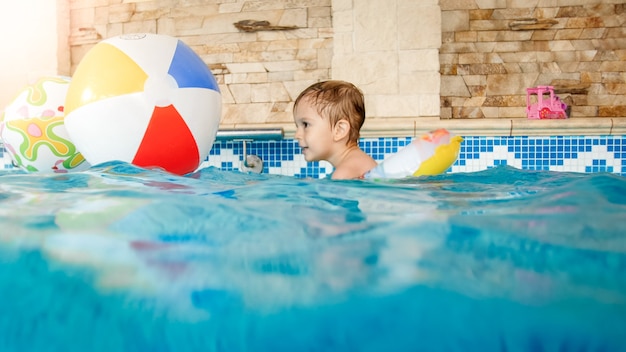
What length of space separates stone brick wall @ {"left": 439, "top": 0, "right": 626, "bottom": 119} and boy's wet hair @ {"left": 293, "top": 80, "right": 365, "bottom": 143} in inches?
106

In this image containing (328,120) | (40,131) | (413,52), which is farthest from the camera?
(413,52)

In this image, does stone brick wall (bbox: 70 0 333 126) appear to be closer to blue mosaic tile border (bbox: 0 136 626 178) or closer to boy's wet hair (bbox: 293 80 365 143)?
blue mosaic tile border (bbox: 0 136 626 178)

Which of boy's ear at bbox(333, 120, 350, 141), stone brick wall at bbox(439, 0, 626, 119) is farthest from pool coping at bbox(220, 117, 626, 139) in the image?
stone brick wall at bbox(439, 0, 626, 119)

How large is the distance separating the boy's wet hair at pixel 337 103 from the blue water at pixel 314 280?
6.35 ft

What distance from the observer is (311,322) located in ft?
2.81

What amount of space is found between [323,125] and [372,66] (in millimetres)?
2457

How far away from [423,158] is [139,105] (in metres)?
1.29

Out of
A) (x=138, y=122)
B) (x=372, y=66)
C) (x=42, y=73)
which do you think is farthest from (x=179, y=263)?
(x=42, y=73)

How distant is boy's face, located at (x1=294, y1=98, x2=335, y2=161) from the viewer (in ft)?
10.6

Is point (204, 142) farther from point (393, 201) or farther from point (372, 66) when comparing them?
point (372, 66)

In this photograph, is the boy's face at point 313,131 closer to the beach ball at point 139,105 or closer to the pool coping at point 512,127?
the beach ball at point 139,105

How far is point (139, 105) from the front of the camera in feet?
8.72

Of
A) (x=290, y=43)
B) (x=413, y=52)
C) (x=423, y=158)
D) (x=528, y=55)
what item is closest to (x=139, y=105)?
(x=423, y=158)

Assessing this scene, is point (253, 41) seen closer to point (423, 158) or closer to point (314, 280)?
point (423, 158)
